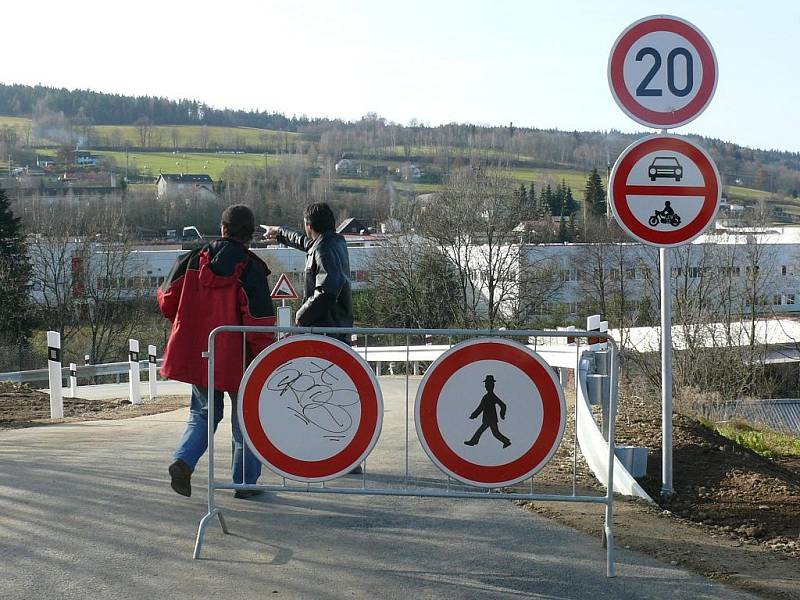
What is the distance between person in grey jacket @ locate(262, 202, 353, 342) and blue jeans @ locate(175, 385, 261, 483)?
1.00 metres

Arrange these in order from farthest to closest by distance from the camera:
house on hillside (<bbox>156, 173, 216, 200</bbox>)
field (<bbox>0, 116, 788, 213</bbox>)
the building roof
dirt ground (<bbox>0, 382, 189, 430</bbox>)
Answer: the building roof
field (<bbox>0, 116, 788, 213</bbox>)
house on hillside (<bbox>156, 173, 216, 200</bbox>)
dirt ground (<bbox>0, 382, 189, 430</bbox>)

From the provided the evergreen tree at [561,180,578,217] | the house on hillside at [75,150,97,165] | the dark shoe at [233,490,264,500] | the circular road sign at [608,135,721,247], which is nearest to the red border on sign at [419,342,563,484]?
the dark shoe at [233,490,264,500]

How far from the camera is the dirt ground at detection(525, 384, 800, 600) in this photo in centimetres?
543

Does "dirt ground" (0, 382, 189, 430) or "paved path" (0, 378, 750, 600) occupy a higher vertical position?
"paved path" (0, 378, 750, 600)

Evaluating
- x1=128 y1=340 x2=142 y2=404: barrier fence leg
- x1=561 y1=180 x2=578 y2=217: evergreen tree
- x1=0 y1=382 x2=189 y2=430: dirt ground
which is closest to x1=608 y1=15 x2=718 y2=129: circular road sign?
x1=0 y1=382 x2=189 y2=430: dirt ground

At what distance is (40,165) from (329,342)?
147961 millimetres

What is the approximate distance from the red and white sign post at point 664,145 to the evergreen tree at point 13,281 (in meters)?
53.7

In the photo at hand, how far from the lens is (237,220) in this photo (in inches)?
269

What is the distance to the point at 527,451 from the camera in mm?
5648

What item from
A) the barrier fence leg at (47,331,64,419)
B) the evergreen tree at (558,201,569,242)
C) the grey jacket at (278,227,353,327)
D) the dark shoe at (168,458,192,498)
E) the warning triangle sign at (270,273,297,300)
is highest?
the evergreen tree at (558,201,569,242)

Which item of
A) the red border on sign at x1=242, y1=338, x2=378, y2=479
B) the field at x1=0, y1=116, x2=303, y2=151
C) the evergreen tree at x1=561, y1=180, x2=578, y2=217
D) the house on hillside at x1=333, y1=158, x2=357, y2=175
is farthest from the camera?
the field at x1=0, y1=116, x2=303, y2=151

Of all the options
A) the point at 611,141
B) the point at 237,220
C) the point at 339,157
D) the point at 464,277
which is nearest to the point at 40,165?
the point at 339,157

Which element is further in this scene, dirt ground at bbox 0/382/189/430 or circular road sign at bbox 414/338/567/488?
dirt ground at bbox 0/382/189/430

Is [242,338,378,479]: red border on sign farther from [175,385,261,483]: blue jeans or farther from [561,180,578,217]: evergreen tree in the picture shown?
[561,180,578,217]: evergreen tree
